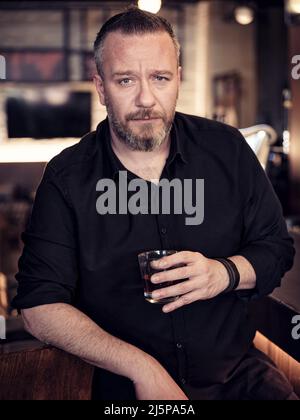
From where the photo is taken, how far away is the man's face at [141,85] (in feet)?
3.97

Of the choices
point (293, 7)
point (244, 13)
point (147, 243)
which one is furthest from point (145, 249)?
point (244, 13)

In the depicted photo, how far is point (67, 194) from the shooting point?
120 centimetres

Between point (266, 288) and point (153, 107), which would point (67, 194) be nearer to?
point (153, 107)

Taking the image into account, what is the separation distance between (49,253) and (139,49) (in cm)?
49

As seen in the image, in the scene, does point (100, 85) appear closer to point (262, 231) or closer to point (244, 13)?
point (262, 231)

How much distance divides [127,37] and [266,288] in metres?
0.64

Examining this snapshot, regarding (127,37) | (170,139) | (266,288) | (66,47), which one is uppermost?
(66,47)

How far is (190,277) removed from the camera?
1074 mm

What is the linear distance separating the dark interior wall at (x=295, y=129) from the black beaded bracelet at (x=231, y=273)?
4.54 metres

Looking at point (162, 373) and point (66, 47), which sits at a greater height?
point (66, 47)

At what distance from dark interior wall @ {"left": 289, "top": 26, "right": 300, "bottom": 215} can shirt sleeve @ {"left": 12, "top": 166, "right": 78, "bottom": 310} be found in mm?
4627

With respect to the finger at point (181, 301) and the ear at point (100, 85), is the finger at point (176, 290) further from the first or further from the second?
the ear at point (100, 85)

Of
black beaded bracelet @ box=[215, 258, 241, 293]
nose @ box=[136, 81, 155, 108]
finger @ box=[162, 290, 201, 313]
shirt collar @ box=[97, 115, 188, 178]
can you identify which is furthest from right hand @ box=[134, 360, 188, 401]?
nose @ box=[136, 81, 155, 108]

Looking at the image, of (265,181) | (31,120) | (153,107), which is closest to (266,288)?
(265,181)
